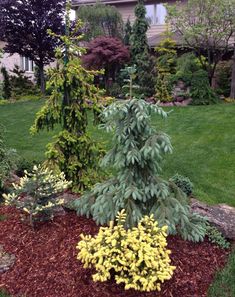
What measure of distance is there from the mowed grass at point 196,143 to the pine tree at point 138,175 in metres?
1.95

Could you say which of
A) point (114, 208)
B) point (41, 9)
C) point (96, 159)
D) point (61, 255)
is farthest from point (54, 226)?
point (41, 9)

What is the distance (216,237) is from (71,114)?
2.80 meters

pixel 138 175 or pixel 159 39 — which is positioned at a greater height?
pixel 159 39

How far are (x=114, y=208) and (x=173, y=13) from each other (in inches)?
472

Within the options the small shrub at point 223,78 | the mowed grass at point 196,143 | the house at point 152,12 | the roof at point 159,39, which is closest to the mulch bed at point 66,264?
the mowed grass at point 196,143

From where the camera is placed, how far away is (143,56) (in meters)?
14.5

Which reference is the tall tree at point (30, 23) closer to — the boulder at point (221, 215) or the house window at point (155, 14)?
the house window at point (155, 14)

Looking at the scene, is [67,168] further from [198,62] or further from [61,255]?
[198,62]

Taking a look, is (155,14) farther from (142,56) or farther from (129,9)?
(142,56)

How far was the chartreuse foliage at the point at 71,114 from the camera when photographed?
522 cm

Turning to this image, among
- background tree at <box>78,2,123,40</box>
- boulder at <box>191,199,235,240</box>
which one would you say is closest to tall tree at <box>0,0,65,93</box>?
background tree at <box>78,2,123,40</box>

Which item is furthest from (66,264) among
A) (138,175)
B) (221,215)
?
(221,215)

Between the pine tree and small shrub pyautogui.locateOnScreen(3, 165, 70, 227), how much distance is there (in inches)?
23.3

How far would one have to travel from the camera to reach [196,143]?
8750 millimetres
